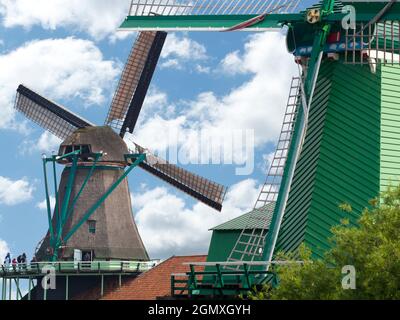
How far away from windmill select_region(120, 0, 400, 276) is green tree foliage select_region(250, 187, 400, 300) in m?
4.05

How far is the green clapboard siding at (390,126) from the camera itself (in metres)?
24.7

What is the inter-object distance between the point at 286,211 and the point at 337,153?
1917 millimetres

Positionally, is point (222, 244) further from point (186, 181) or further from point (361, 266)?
point (186, 181)

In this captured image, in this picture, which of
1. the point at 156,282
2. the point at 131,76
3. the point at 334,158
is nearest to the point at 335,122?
the point at 334,158

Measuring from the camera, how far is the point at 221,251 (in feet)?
100

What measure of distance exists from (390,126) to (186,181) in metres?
19.2

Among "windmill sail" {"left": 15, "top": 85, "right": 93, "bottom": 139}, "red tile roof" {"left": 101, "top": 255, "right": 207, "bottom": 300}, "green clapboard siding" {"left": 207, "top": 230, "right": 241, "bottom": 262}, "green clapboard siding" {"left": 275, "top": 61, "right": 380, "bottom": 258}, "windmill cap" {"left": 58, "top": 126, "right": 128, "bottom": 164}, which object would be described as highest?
"windmill sail" {"left": 15, "top": 85, "right": 93, "bottom": 139}

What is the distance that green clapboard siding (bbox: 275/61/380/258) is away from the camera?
80.2ft

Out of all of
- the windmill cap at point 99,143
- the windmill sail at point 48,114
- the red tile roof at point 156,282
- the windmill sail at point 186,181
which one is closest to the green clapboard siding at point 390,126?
the red tile roof at point 156,282

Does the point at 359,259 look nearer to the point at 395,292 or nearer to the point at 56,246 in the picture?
the point at 395,292

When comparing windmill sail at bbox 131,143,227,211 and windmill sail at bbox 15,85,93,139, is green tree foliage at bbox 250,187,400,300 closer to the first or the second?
windmill sail at bbox 131,143,227,211

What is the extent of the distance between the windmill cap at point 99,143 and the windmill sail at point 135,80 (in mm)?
1082

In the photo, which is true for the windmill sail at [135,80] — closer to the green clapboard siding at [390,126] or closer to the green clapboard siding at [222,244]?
the green clapboard siding at [222,244]

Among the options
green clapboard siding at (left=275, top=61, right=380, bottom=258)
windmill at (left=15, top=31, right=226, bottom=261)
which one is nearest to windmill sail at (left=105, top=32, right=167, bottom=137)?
windmill at (left=15, top=31, right=226, bottom=261)
